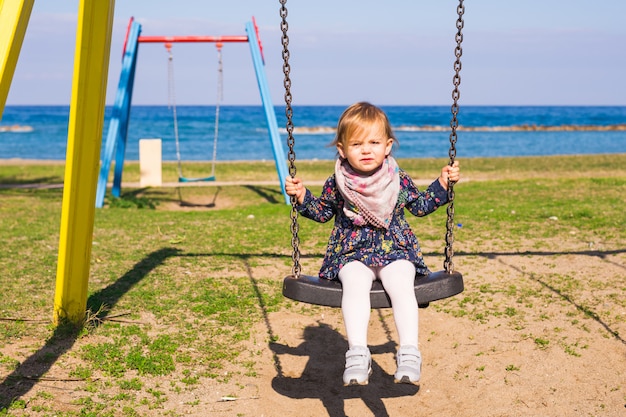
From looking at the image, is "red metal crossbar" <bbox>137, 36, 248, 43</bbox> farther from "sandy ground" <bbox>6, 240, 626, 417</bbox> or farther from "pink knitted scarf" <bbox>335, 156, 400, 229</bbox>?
"pink knitted scarf" <bbox>335, 156, 400, 229</bbox>

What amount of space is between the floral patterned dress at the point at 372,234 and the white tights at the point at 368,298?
73 millimetres

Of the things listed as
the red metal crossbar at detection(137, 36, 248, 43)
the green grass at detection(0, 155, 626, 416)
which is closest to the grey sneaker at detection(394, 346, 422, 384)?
the green grass at detection(0, 155, 626, 416)

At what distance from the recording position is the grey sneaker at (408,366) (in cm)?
301

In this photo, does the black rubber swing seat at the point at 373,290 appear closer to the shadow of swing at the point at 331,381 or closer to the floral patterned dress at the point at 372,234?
the floral patterned dress at the point at 372,234

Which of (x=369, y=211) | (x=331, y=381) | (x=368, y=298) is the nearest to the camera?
(x=368, y=298)

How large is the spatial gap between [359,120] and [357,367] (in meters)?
1.14

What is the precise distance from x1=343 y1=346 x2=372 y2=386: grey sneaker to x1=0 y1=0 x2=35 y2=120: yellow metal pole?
80.7 inches

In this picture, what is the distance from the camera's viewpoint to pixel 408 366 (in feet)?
10.0

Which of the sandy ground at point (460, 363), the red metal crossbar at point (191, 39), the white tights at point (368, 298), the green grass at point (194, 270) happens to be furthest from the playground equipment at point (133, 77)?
the white tights at point (368, 298)

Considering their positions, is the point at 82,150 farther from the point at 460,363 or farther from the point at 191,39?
the point at 191,39

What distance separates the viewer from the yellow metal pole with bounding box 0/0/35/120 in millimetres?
3568

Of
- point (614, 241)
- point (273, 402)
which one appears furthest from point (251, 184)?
point (273, 402)

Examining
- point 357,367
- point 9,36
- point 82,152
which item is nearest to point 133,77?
point 82,152

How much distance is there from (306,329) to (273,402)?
1.18 metres
